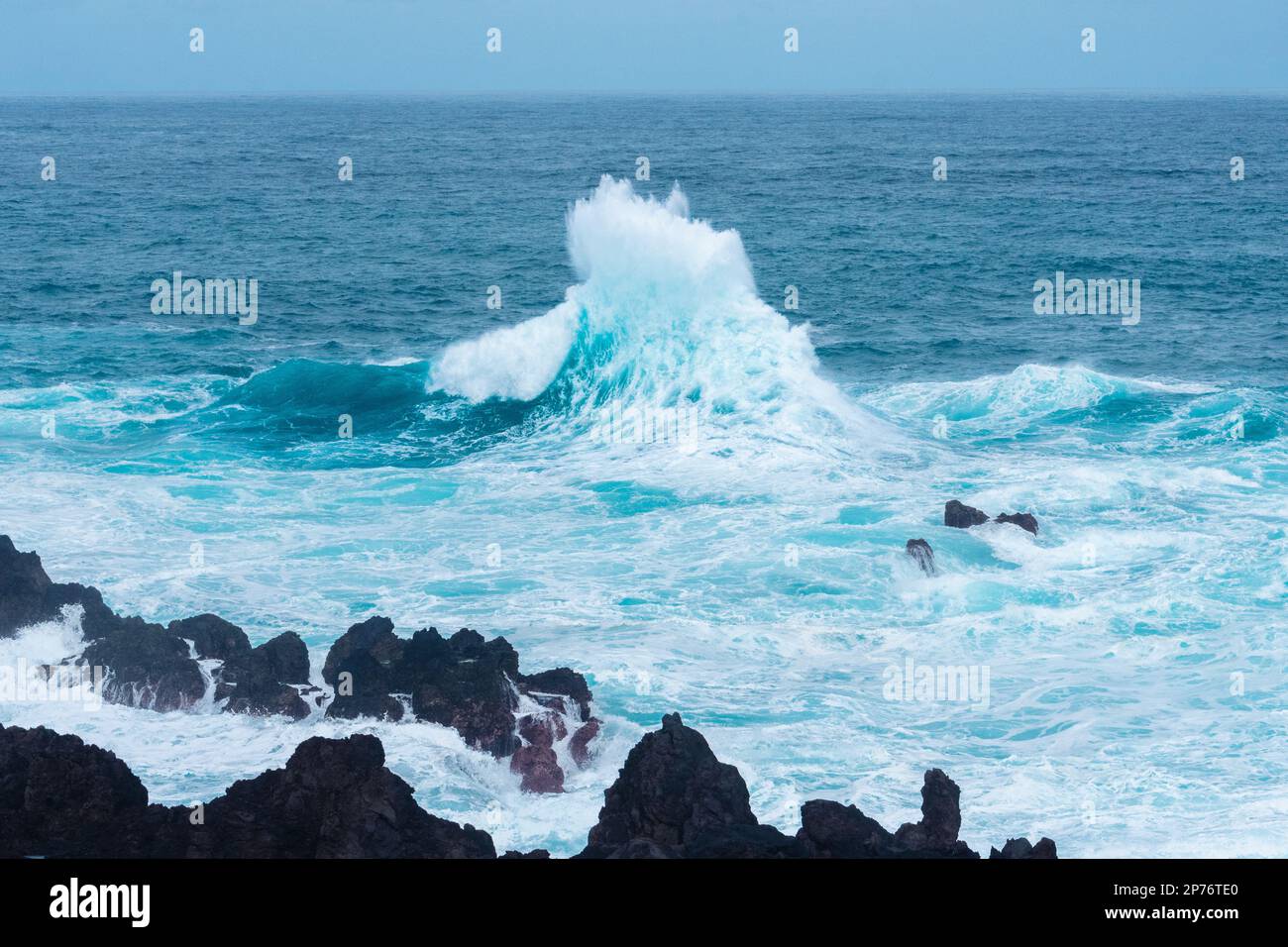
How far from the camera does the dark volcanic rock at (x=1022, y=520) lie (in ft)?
60.8

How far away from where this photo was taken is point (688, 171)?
234 ft

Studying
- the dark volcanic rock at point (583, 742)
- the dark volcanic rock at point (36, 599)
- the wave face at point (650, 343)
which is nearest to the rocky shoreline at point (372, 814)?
the dark volcanic rock at point (583, 742)

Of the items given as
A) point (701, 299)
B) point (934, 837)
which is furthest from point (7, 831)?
point (701, 299)

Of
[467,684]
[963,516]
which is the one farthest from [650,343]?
[467,684]

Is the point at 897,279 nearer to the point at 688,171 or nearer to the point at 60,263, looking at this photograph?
the point at 60,263

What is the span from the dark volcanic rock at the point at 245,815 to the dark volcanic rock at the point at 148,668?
2.96 metres

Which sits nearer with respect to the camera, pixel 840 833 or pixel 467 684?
pixel 840 833

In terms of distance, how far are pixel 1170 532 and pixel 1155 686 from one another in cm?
521

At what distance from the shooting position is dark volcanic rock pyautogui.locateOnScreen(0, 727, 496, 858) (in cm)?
1000

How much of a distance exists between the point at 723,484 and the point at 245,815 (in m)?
12.4

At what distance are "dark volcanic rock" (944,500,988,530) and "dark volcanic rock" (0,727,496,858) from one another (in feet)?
34.1

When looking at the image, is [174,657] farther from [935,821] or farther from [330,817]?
[935,821]

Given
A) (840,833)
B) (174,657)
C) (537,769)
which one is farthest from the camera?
(174,657)

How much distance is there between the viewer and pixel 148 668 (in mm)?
13672
